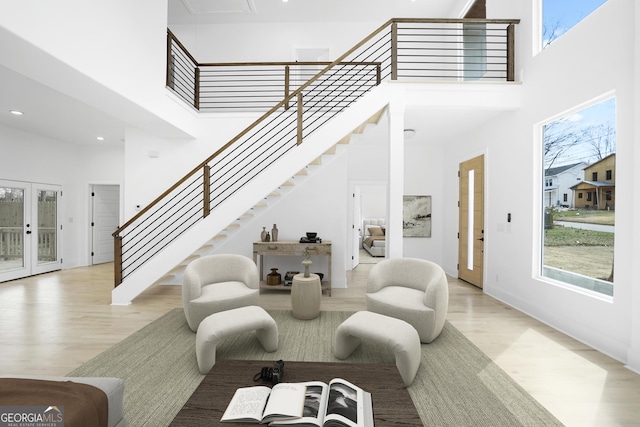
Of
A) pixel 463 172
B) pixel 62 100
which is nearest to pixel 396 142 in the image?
pixel 463 172

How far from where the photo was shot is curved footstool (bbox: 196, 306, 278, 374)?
274cm

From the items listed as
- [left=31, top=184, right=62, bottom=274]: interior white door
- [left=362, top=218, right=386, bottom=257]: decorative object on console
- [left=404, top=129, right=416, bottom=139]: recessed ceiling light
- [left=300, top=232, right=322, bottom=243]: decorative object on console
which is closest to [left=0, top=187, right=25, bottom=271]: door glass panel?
[left=31, top=184, right=62, bottom=274]: interior white door

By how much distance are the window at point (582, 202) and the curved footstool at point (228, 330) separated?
3.43m

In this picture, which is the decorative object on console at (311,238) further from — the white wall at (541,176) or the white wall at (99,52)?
the white wall at (541,176)

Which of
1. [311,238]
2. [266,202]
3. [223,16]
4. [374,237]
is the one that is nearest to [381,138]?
[311,238]

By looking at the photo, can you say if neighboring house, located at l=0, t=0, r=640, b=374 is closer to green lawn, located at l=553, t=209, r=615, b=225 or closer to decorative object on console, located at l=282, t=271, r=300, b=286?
green lawn, located at l=553, t=209, r=615, b=225

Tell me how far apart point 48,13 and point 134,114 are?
5.79 feet

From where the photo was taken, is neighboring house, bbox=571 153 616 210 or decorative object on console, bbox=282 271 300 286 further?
decorative object on console, bbox=282 271 300 286

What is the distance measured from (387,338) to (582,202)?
114 inches

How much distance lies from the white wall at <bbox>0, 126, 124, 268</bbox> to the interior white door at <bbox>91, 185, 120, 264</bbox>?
0.52ft

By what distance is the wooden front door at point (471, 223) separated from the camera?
18.9ft

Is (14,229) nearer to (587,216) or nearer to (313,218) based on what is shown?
(313,218)

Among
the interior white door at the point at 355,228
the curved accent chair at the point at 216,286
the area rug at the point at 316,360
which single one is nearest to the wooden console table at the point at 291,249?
the curved accent chair at the point at 216,286

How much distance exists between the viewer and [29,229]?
278 inches
